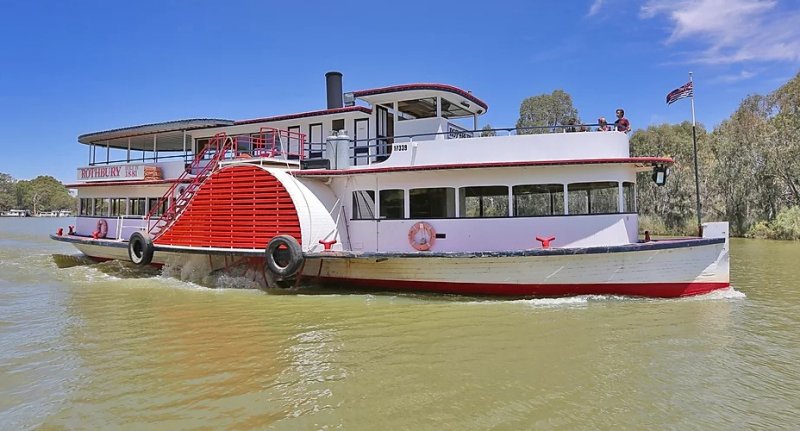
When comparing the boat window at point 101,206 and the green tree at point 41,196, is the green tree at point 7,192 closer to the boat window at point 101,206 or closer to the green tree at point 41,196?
the green tree at point 41,196

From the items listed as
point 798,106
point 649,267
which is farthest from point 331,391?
point 798,106

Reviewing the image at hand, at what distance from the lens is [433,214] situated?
11.4 m

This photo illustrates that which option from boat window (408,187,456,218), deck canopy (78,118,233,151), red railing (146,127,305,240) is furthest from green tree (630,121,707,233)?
deck canopy (78,118,233,151)

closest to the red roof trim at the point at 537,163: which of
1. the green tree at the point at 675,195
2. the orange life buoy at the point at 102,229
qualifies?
the orange life buoy at the point at 102,229

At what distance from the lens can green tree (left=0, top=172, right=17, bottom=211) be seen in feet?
427

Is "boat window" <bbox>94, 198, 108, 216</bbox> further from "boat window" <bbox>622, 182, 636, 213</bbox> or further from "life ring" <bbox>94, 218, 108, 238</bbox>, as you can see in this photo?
"boat window" <bbox>622, 182, 636, 213</bbox>

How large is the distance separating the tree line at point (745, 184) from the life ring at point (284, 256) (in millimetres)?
24046

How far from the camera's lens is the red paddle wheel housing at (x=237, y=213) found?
452 inches

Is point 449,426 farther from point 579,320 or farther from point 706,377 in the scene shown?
point 579,320

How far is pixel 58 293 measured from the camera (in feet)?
37.5

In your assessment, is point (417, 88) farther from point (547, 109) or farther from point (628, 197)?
point (547, 109)

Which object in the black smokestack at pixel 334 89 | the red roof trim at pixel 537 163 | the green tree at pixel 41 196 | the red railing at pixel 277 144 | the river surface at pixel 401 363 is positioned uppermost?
the green tree at pixel 41 196

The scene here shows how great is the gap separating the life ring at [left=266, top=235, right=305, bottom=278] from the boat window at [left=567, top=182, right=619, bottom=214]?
5928mm

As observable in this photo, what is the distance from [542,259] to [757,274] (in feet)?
27.8
